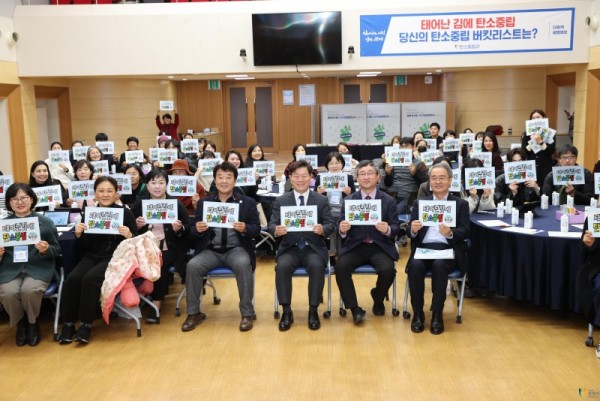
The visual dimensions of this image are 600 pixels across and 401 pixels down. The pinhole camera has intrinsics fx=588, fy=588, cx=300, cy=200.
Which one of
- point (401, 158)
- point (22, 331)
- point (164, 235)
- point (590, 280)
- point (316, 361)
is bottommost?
point (316, 361)

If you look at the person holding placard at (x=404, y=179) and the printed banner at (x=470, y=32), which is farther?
the printed banner at (x=470, y=32)

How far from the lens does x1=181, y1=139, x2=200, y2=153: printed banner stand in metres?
10.9

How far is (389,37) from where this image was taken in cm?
1224

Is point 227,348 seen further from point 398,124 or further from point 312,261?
point 398,124

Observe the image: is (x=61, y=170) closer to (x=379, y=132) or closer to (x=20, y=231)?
(x=20, y=231)

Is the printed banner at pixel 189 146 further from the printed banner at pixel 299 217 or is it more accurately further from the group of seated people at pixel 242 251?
the printed banner at pixel 299 217

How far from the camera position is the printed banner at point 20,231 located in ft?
16.9

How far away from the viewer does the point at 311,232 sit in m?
5.64

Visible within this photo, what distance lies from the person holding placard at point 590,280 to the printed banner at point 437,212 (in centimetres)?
108

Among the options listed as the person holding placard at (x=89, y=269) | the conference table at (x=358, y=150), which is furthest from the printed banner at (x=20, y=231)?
the conference table at (x=358, y=150)

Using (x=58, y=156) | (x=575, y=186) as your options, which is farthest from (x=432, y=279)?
(x=58, y=156)

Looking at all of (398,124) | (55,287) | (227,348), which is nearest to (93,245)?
(55,287)

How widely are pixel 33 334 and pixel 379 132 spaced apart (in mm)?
11941

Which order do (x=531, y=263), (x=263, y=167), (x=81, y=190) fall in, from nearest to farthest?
(x=531, y=263)
(x=81, y=190)
(x=263, y=167)
